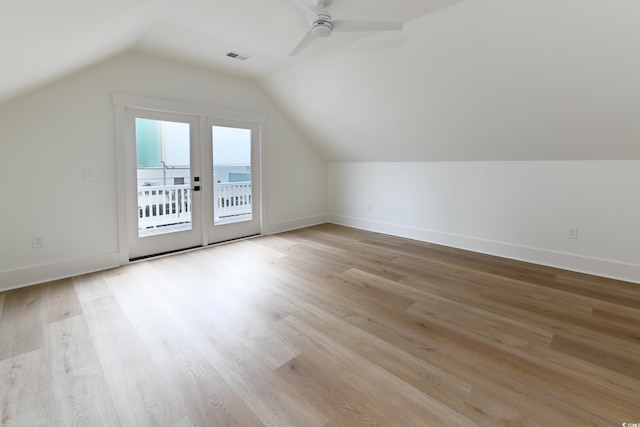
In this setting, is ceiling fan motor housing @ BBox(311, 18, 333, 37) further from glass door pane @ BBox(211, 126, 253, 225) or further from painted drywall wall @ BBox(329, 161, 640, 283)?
painted drywall wall @ BBox(329, 161, 640, 283)

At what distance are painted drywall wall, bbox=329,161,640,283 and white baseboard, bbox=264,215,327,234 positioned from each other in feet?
3.75

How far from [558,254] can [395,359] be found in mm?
3028

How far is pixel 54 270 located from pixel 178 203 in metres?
1.52

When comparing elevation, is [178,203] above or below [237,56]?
below

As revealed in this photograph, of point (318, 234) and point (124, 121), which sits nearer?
point (124, 121)

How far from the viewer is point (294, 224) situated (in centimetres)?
573

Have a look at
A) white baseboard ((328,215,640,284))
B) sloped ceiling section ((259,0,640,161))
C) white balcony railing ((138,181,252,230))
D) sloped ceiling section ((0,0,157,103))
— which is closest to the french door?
white balcony railing ((138,181,252,230))

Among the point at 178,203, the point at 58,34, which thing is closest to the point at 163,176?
the point at 178,203

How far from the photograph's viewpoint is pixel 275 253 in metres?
4.14

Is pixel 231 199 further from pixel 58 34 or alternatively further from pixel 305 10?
pixel 305 10

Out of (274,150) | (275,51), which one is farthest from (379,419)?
(274,150)

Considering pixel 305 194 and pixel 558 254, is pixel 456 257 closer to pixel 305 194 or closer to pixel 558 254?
pixel 558 254

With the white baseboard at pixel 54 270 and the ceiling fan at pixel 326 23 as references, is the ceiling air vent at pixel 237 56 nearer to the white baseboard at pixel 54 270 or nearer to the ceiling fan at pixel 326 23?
the ceiling fan at pixel 326 23

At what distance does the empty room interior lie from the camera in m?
1.66
